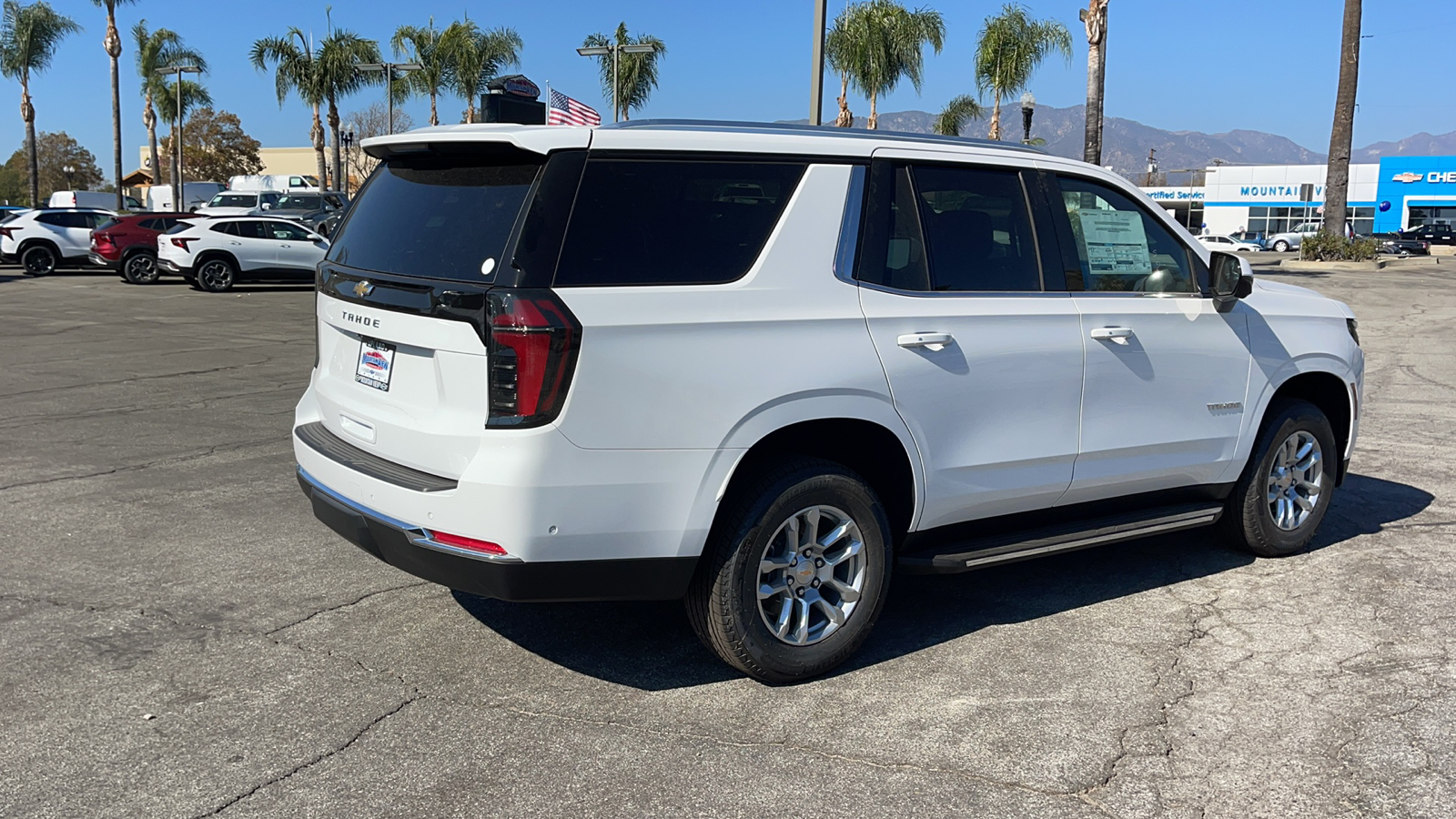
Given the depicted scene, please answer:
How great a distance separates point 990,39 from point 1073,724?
136ft

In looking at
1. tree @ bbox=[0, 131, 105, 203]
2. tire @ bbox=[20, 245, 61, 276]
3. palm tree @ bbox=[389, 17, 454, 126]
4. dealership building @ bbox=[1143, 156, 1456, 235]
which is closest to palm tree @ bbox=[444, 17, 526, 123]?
palm tree @ bbox=[389, 17, 454, 126]

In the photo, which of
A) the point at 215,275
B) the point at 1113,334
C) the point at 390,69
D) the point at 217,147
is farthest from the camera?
the point at 217,147

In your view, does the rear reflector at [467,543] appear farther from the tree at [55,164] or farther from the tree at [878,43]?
the tree at [55,164]

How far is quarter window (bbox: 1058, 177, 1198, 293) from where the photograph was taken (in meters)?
4.95

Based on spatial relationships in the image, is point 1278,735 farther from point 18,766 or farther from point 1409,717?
point 18,766

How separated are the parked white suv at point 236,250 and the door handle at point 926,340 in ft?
72.6

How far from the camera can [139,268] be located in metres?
26.5

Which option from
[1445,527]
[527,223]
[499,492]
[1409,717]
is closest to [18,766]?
[499,492]

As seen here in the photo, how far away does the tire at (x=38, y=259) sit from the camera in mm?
28703

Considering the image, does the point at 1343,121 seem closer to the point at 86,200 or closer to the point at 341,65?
the point at 341,65

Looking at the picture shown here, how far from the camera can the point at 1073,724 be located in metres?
3.86

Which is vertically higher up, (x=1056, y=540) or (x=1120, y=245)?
(x=1120, y=245)

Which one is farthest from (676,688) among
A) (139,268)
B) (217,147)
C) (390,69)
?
(217,147)

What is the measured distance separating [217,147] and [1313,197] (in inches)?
3225
